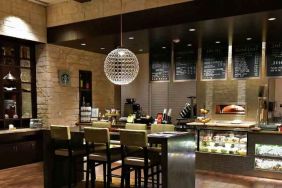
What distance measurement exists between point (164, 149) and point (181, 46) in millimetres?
3460

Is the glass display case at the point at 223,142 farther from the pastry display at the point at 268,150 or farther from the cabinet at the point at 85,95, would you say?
the cabinet at the point at 85,95

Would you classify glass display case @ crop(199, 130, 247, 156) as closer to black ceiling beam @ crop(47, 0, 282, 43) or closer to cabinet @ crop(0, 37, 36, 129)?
black ceiling beam @ crop(47, 0, 282, 43)

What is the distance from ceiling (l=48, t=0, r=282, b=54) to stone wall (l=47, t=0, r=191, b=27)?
0.47ft

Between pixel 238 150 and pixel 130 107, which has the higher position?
pixel 130 107

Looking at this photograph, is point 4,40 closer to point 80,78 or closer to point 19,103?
point 19,103

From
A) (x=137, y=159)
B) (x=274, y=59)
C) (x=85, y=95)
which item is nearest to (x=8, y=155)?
(x=85, y=95)

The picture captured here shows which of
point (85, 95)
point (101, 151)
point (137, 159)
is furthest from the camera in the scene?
point (85, 95)

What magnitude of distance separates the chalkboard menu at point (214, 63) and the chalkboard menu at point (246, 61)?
21 centimetres

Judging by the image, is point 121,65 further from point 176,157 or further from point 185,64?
point 185,64

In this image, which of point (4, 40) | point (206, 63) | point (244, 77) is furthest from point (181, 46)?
point (4, 40)

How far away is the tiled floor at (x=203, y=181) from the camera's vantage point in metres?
4.41

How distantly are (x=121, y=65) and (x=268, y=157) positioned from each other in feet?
10.3

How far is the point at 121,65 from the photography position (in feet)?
12.8

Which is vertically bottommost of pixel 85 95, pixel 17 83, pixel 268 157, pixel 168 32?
pixel 268 157
